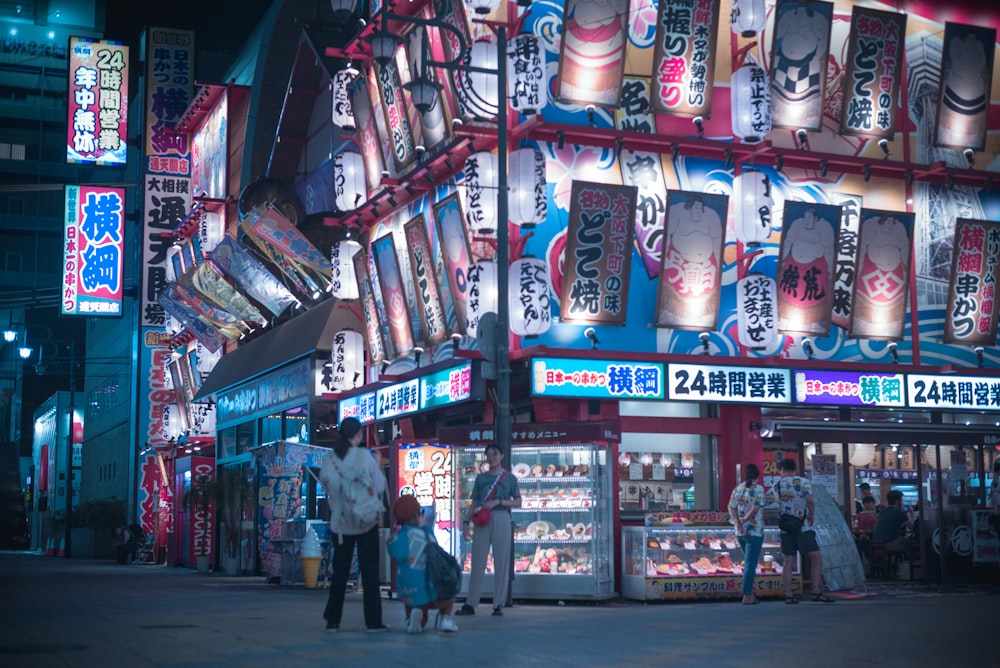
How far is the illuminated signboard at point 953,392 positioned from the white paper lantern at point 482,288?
794cm

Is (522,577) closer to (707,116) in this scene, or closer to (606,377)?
(606,377)

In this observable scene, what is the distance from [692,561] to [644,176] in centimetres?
672

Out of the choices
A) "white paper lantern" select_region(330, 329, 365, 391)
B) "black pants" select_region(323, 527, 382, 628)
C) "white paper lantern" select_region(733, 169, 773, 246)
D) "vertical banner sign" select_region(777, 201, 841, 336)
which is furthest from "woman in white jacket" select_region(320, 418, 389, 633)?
"white paper lantern" select_region(330, 329, 365, 391)

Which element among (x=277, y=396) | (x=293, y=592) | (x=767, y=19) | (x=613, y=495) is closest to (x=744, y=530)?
(x=613, y=495)

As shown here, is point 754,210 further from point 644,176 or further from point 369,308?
point 369,308

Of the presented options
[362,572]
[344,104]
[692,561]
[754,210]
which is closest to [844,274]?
[754,210]

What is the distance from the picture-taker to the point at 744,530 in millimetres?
17516

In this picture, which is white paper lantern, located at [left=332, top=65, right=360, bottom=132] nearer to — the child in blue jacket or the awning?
the awning

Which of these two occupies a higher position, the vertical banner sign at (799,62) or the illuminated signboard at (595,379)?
the vertical banner sign at (799,62)

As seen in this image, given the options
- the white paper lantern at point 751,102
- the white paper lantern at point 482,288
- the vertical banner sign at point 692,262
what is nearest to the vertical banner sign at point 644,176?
the vertical banner sign at point 692,262

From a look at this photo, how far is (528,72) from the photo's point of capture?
19.4 meters

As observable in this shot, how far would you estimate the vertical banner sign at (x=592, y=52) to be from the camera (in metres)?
20.2

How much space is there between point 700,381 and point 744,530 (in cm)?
360

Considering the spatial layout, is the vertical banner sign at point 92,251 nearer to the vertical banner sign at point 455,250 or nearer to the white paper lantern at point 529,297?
the vertical banner sign at point 455,250
